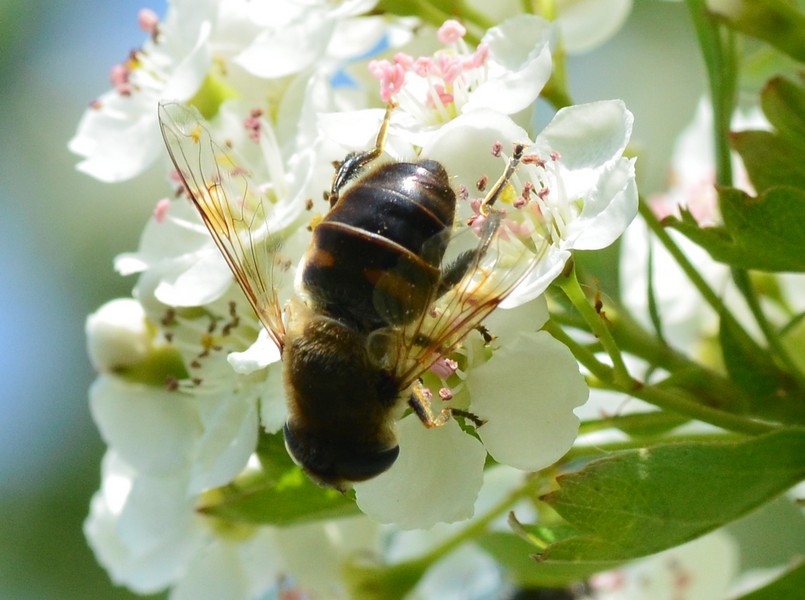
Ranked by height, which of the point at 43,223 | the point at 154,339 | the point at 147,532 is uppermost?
the point at 154,339

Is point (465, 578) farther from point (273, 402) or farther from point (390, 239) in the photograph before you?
point (390, 239)

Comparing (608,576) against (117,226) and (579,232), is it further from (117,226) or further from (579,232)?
(117,226)

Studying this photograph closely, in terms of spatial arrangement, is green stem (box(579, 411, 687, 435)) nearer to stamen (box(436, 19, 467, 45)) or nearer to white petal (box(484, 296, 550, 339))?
white petal (box(484, 296, 550, 339))

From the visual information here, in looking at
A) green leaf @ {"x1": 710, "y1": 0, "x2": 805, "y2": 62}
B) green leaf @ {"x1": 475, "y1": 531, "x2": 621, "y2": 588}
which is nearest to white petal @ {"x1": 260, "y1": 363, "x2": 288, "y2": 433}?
green leaf @ {"x1": 475, "y1": 531, "x2": 621, "y2": 588}

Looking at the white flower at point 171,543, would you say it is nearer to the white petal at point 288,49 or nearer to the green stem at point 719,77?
the white petal at point 288,49

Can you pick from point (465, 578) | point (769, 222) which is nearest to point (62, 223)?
point (465, 578)

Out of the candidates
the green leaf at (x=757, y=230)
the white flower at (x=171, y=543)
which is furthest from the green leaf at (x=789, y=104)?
the white flower at (x=171, y=543)

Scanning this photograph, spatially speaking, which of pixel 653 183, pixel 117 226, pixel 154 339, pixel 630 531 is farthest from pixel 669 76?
pixel 630 531
